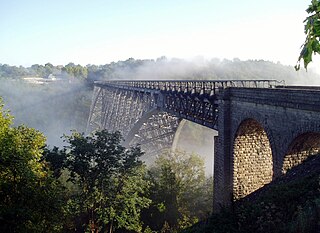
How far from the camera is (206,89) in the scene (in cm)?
1602

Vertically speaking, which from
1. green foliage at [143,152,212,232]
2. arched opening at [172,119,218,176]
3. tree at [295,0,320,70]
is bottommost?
arched opening at [172,119,218,176]

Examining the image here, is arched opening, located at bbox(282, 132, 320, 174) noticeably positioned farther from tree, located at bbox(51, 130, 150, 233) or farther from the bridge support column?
tree, located at bbox(51, 130, 150, 233)

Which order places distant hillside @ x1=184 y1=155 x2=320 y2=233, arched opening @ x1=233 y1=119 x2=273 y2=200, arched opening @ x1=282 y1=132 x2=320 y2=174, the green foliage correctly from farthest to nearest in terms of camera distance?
the green foliage → arched opening @ x1=233 y1=119 x2=273 y2=200 → arched opening @ x1=282 y1=132 x2=320 y2=174 → distant hillside @ x1=184 y1=155 x2=320 y2=233

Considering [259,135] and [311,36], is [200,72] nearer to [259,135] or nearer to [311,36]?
[259,135]

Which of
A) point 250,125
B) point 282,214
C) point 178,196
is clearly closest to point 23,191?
point 282,214

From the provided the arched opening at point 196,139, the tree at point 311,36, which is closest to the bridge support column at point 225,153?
the tree at point 311,36

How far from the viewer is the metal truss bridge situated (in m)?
16.1

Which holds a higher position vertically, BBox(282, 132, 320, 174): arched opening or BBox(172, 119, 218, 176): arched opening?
BBox(282, 132, 320, 174): arched opening

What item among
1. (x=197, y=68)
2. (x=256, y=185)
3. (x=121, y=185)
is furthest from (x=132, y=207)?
(x=197, y=68)

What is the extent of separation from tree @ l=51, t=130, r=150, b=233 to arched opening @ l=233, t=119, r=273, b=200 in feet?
14.0

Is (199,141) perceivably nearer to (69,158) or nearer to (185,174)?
(185,174)

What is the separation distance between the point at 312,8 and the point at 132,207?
12727mm

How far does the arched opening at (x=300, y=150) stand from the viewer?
32.0 ft

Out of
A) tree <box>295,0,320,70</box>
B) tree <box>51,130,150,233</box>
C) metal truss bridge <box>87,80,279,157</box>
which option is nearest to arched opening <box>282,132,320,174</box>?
metal truss bridge <box>87,80,279,157</box>
